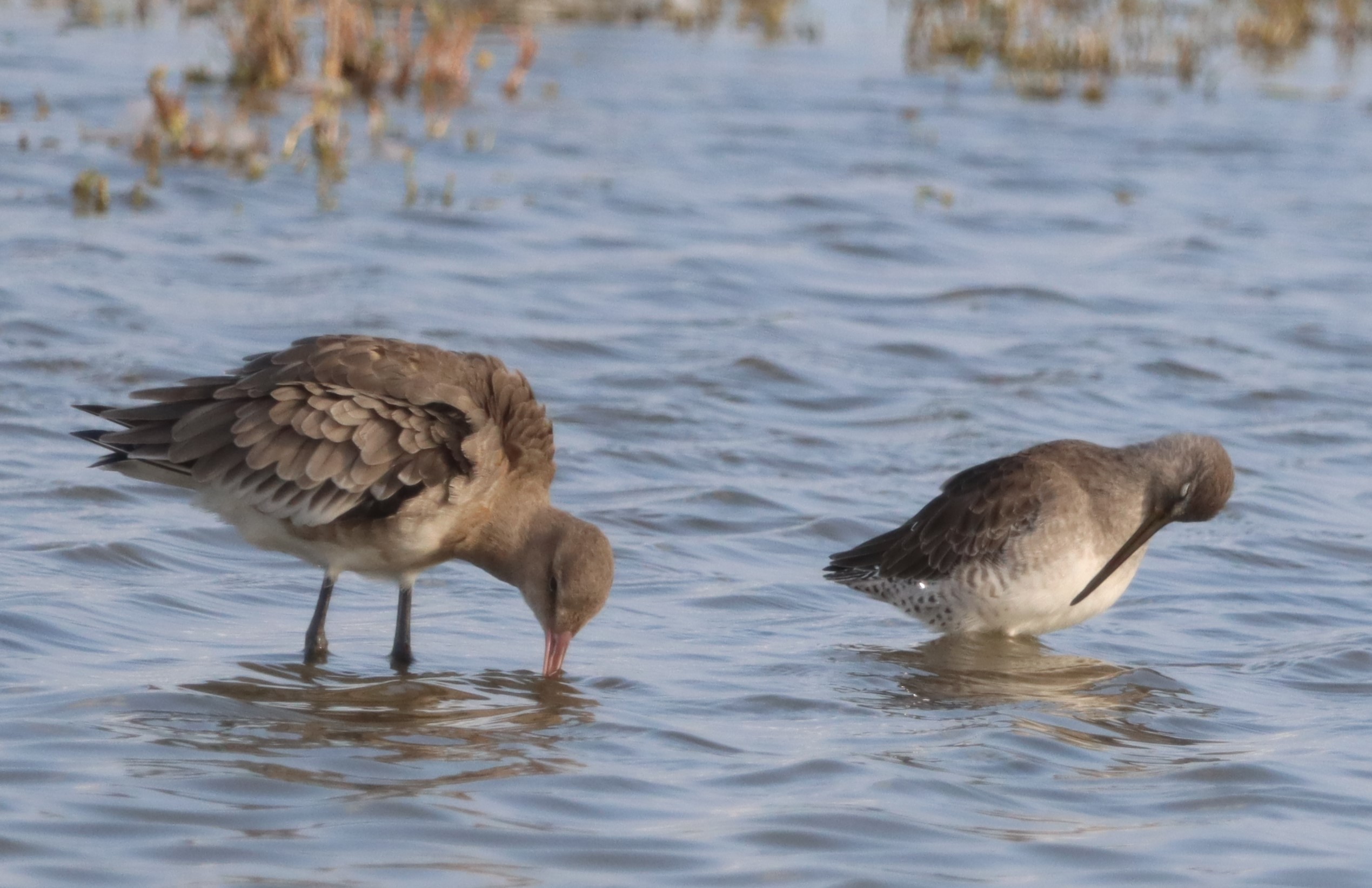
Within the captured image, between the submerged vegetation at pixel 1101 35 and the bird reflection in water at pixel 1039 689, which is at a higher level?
the submerged vegetation at pixel 1101 35

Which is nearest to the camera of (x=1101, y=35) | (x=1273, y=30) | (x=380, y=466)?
(x=380, y=466)

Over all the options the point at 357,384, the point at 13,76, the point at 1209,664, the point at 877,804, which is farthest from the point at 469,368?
the point at 13,76

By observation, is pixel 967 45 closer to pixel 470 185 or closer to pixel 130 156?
pixel 470 185

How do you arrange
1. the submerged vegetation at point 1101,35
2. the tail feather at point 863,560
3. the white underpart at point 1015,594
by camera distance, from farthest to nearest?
the submerged vegetation at point 1101,35 → the tail feather at point 863,560 → the white underpart at point 1015,594

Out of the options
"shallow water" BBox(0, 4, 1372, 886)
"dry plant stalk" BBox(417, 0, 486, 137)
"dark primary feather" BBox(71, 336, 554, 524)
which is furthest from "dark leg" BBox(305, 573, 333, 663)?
"dry plant stalk" BBox(417, 0, 486, 137)

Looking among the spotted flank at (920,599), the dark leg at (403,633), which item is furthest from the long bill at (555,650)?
the spotted flank at (920,599)

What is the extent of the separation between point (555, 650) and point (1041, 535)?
1623 millimetres

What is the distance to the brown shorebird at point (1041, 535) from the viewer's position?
6293mm

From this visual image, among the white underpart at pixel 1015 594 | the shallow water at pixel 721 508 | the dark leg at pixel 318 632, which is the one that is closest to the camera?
the shallow water at pixel 721 508

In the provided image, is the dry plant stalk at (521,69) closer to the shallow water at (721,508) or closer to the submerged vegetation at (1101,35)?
the shallow water at (721,508)

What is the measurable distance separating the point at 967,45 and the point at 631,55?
3.23 meters

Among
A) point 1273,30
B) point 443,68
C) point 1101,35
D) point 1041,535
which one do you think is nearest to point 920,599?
point 1041,535

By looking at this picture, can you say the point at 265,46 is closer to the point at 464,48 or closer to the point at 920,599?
the point at 464,48

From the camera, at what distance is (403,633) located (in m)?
5.83
